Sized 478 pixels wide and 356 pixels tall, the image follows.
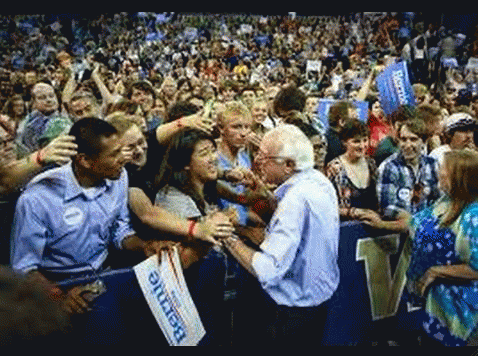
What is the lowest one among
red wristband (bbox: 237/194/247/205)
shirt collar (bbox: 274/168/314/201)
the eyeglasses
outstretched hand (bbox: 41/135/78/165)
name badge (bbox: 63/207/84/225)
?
red wristband (bbox: 237/194/247/205)

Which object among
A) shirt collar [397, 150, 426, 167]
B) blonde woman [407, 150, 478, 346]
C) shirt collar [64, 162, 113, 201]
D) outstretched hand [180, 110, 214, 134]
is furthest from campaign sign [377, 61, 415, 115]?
shirt collar [64, 162, 113, 201]

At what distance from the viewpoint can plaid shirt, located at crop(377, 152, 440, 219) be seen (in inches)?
140

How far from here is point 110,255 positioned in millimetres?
2990

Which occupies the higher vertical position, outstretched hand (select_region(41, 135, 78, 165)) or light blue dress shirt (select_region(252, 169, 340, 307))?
outstretched hand (select_region(41, 135, 78, 165))

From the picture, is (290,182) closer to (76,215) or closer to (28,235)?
(76,215)

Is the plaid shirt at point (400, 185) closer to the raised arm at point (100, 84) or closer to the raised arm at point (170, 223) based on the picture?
the raised arm at point (170, 223)

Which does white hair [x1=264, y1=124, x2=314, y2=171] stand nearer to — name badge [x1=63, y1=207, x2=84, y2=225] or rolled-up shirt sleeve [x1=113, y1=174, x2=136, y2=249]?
rolled-up shirt sleeve [x1=113, y1=174, x2=136, y2=249]

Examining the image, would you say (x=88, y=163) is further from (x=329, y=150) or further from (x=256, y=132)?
(x=329, y=150)

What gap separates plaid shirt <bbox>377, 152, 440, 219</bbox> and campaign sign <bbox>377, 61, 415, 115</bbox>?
388 mm

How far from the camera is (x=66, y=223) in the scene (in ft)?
9.25

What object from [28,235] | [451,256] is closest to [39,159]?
[28,235]

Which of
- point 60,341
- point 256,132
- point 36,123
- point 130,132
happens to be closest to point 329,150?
point 256,132

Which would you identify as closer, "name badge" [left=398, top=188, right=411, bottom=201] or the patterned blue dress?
the patterned blue dress

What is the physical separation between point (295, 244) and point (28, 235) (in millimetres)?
1001
